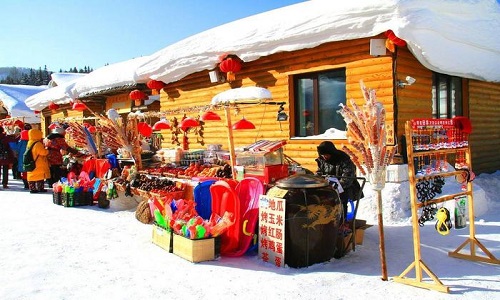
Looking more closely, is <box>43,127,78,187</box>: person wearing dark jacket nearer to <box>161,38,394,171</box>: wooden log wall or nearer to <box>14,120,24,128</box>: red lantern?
<box>161,38,394,171</box>: wooden log wall

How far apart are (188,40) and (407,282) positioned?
36.4 feet

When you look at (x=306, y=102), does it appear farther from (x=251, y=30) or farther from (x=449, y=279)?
(x=449, y=279)

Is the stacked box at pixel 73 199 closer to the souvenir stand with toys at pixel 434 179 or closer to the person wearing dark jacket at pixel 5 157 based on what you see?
the person wearing dark jacket at pixel 5 157

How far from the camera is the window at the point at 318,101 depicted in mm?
9469

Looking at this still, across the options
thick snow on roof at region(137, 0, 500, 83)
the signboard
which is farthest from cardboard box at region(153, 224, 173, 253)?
thick snow on roof at region(137, 0, 500, 83)

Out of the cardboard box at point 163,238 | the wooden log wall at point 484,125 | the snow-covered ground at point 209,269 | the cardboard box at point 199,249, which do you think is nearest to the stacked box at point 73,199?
the snow-covered ground at point 209,269

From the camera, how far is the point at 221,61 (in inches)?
460

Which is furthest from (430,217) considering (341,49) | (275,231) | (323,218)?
(341,49)

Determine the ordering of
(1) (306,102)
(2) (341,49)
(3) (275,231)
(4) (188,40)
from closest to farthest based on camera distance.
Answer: (3) (275,231)
(2) (341,49)
(1) (306,102)
(4) (188,40)

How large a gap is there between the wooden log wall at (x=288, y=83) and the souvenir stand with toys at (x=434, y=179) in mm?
3149

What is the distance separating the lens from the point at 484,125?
1221 centimetres

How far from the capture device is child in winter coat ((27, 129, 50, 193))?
466 inches

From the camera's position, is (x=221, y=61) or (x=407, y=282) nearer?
(x=407, y=282)

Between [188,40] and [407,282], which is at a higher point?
[188,40]
